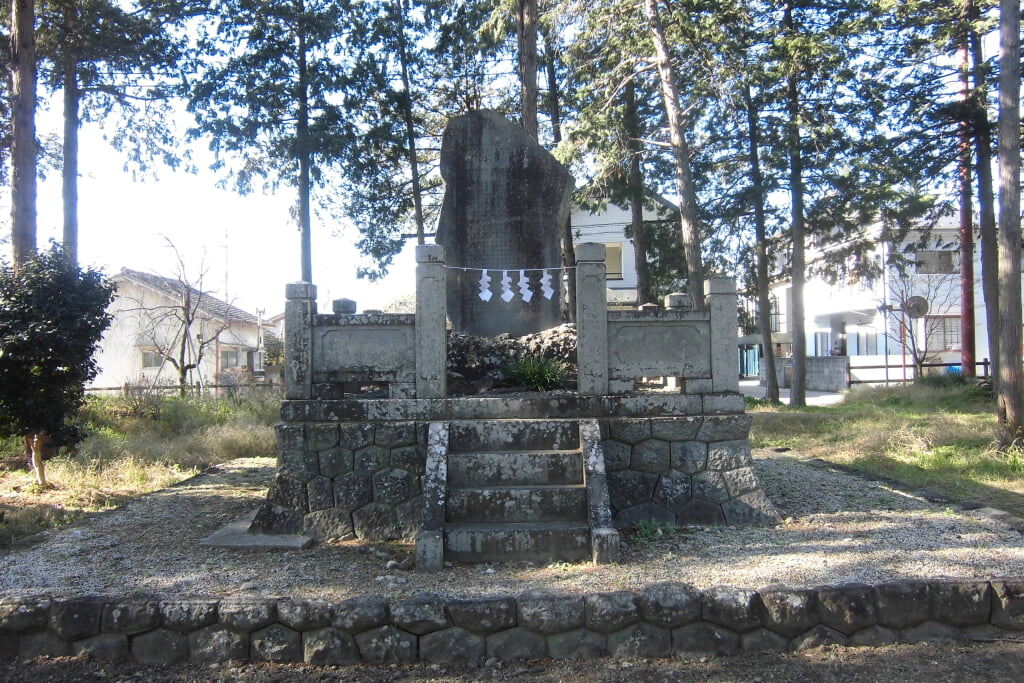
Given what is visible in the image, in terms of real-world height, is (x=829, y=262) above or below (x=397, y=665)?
above

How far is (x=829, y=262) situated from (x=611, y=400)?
13732mm

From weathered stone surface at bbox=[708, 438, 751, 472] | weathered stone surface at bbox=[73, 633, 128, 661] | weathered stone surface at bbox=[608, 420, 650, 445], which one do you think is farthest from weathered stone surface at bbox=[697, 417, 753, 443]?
weathered stone surface at bbox=[73, 633, 128, 661]

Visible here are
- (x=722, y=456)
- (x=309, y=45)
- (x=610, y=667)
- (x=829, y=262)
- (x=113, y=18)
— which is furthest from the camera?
(x=829, y=262)

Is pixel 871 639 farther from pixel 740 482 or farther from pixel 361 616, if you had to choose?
pixel 361 616

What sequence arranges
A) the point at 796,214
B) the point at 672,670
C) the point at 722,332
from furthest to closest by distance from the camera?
the point at 796,214, the point at 722,332, the point at 672,670

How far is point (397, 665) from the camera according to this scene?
13.8ft

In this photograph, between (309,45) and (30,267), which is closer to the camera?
(30,267)

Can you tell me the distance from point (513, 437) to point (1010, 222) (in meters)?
7.80

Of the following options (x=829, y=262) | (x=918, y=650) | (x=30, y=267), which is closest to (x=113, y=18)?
(x=30, y=267)

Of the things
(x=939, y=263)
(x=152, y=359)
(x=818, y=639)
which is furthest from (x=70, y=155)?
(x=939, y=263)

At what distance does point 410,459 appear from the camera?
6.33 metres

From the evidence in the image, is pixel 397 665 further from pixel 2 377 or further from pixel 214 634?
pixel 2 377

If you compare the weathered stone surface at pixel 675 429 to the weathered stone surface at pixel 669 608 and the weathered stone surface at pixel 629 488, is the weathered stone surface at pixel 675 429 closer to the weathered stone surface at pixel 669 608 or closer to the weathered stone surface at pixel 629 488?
the weathered stone surface at pixel 629 488

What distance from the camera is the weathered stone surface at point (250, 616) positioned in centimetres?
425
